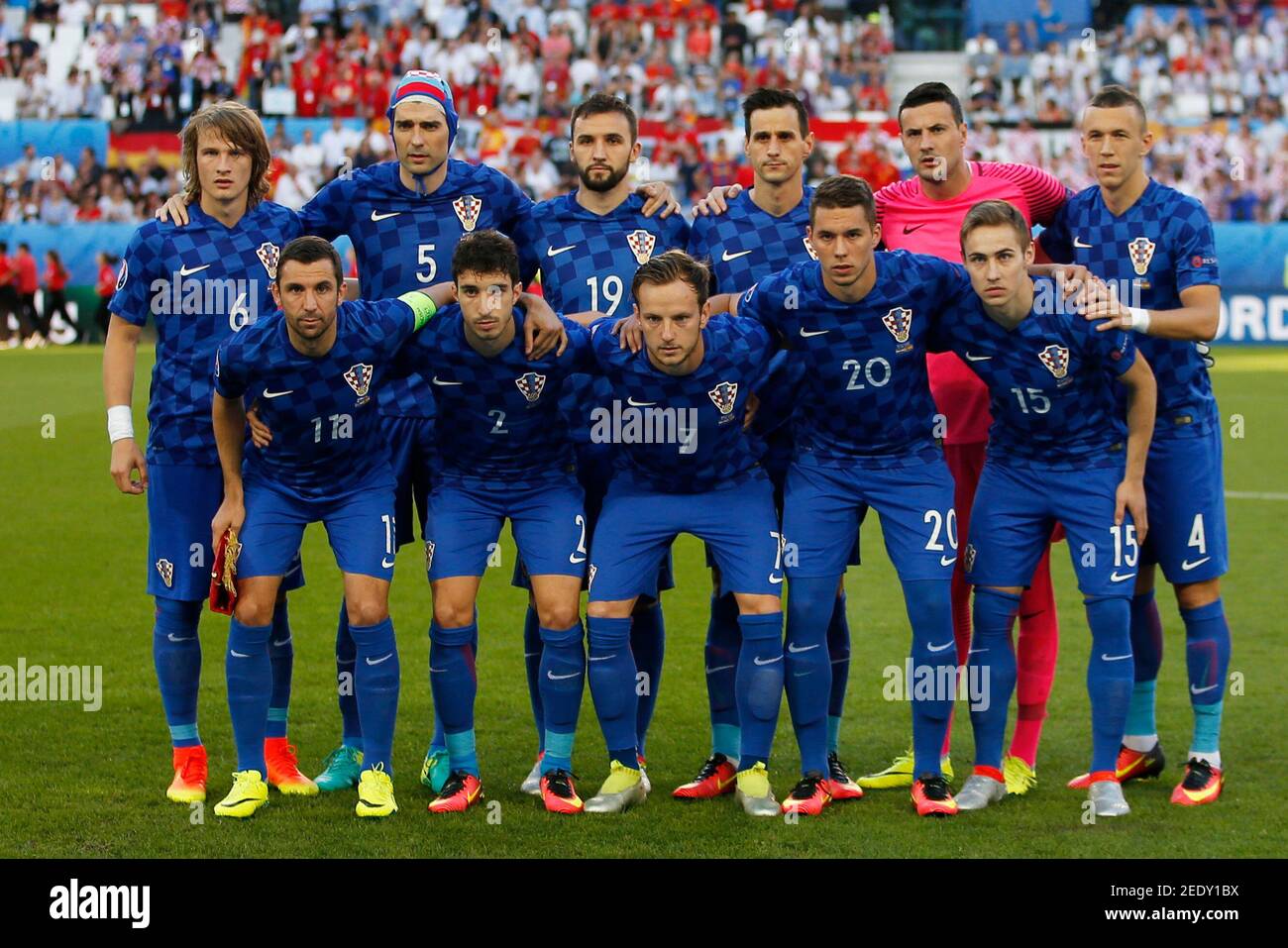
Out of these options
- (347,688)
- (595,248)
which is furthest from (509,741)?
(595,248)

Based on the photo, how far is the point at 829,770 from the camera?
613 centimetres

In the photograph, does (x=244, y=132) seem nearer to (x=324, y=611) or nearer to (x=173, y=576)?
(x=173, y=576)

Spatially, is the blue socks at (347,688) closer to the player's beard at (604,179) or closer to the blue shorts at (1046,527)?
the player's beard at (604,179)

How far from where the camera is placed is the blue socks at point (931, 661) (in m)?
5.85

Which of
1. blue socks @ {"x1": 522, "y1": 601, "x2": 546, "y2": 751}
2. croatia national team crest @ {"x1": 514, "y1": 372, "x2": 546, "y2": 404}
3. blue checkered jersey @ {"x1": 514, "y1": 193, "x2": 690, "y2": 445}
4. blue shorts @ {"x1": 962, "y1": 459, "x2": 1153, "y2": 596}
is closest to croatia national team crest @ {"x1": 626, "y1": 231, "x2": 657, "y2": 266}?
blue checkered jersey @ {"x1": 514, "y1": 193, "x2": 690, "y2": 445}

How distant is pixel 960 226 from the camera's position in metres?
6.30

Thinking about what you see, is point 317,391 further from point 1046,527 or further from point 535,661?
point 1046,527

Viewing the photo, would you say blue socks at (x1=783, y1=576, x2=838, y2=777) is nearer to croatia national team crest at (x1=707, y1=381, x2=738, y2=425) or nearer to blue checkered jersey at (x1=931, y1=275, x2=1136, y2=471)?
croatia national team crest at (x1=707, y1=381, x2=738, y2=425)

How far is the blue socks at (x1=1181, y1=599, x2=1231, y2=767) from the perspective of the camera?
6137 mm

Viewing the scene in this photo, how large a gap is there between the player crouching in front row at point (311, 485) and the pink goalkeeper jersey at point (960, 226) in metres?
1.87

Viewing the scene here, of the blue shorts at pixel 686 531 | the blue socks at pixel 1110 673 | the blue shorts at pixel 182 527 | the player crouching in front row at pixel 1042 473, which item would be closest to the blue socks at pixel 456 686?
the blue shorts at pixel 686 531

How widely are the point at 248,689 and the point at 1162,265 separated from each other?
138 inches

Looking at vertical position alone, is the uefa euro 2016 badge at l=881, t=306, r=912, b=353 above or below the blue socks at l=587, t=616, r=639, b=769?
above

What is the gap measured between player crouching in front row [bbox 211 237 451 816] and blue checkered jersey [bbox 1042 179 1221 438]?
95.7 inches
